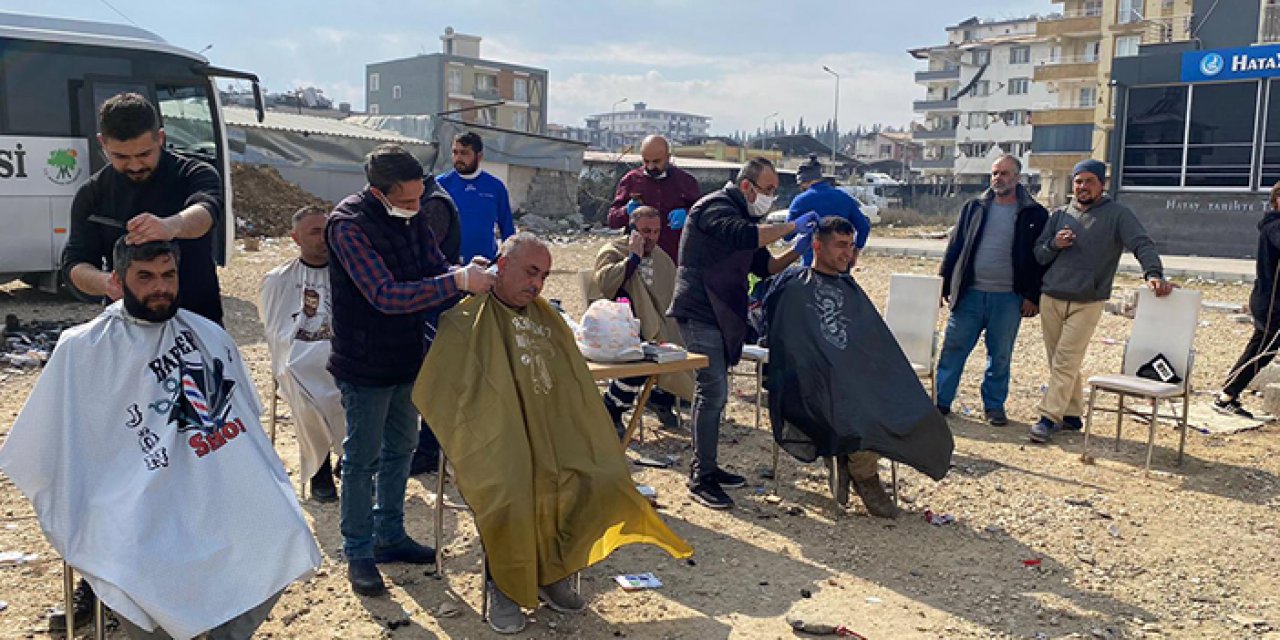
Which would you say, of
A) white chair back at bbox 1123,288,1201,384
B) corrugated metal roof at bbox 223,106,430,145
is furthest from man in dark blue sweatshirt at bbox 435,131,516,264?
corrugated metal roof at bbox 223,106,430,145

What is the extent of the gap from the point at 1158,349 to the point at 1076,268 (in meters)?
0.78

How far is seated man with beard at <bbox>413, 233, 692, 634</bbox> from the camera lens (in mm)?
3523

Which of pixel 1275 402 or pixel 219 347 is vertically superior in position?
pixel 219 347

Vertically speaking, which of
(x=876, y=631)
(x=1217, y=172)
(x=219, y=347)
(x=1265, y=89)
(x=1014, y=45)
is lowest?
(x=876, y=631)

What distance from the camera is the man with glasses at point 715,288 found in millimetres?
5117

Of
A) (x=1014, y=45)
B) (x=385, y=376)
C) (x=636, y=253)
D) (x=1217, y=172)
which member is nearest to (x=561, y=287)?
Answer: (x=636, y=253)

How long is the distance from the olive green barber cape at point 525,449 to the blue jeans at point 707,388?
133cm

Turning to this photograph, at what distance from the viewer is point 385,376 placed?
381 cm

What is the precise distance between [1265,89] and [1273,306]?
17.8m

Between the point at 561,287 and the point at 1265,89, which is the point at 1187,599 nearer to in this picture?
the point at 561,287

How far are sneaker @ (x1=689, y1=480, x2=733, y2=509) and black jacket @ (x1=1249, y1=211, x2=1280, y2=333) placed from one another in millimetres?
4796

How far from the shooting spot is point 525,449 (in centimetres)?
364

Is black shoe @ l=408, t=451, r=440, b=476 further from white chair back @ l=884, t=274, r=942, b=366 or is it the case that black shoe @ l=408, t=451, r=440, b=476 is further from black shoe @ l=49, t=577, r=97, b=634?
white chair back @ l=884, t=274, r=942, b=366

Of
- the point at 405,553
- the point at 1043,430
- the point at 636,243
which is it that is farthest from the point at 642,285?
the point at 1043,430
